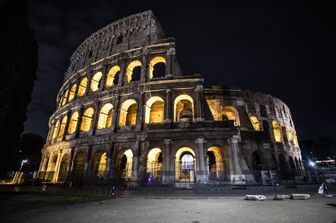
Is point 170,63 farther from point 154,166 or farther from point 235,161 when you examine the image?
point 235,161

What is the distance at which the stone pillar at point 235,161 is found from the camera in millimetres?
13474

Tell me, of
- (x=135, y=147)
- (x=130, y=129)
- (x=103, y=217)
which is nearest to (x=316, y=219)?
(x=103, y=217)

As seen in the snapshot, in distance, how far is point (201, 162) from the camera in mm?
14109

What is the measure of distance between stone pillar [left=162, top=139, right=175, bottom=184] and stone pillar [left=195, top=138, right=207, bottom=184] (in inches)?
80.0

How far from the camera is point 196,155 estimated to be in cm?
1441

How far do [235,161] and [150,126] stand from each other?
7.68 m

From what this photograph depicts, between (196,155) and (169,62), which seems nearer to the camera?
(196,155)

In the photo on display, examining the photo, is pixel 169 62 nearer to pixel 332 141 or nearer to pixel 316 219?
pixel 316 219

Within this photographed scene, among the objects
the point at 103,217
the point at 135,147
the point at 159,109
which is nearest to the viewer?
the point at 103,217

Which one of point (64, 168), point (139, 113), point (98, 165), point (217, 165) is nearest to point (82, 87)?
point (64, 168)

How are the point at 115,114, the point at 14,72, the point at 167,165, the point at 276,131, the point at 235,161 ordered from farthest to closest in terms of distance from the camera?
the point at 276,131
the point at 115,114
the point at 167,165
the point at 235,161
the point at 14,72

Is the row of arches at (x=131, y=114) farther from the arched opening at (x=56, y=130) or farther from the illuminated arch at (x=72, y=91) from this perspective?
the illuminated arch at (x=72, y=91)

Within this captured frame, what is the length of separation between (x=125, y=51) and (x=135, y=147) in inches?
459

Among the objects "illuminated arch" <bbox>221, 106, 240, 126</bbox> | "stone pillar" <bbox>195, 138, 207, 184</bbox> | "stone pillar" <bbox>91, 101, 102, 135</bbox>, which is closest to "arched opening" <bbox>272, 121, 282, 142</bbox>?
"illuminated arch" <bbox>221, 106, 240, 126</bbox>
